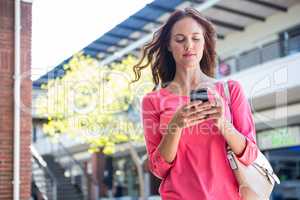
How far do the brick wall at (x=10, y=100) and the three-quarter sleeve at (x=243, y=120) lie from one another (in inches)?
207

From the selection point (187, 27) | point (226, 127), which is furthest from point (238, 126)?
point (187, 27)

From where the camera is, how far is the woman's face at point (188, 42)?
1630mm

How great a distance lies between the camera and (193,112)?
138 centimetres

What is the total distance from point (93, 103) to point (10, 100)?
6.32 metres

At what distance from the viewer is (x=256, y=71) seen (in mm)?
12516

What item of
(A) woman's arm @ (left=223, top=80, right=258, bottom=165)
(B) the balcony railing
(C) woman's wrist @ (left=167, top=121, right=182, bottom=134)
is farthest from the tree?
(C) woman's wrist @ (left=167, top=121, right=182, bottom=134)

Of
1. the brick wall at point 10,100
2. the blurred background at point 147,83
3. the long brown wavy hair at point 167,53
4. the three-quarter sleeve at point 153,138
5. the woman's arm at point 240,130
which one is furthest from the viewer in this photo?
the blurred background at point 147,83

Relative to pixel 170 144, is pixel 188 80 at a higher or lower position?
higher

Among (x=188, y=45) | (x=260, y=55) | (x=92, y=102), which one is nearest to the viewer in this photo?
(x=188, y=45)

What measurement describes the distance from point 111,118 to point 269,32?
561 cm

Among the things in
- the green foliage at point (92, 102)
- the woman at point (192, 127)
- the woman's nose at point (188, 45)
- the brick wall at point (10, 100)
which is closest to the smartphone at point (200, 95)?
the woman at point (192, 127)

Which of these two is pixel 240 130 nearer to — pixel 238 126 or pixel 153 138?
pixel 238 126

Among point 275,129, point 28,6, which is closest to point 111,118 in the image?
point 275,129

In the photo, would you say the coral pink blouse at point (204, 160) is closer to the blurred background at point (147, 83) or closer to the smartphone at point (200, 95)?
the smartphone at point (200, 95)
